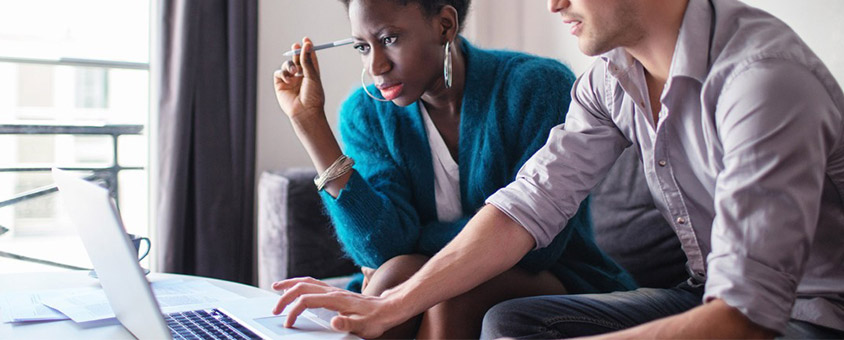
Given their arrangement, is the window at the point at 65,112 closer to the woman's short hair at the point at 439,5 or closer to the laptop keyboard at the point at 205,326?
the woman's short hair at the point at 439,5

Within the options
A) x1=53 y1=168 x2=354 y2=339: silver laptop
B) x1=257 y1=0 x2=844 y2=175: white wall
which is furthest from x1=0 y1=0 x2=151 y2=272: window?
x1=53 y1=168 x2=354 y2=339: silver laptop

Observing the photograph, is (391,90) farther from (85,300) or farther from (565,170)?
(85,300)

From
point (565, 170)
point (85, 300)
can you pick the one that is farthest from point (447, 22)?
point (85, 300)

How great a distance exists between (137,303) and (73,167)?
2136mm

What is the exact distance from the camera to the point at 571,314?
43.2 inches

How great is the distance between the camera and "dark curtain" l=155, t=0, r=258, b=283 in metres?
2.51

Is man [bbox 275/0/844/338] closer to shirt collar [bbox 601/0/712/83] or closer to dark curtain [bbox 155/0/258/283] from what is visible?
shirt collar [bbox 601/0/712/83]

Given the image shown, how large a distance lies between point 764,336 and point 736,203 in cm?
14

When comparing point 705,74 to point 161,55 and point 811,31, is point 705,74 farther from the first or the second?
point 161,55

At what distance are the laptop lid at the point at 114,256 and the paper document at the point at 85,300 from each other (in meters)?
0.07

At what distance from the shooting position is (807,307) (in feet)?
3.15

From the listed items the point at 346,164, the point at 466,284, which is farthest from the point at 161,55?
the point at 466,284

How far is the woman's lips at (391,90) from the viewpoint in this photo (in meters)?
1.45

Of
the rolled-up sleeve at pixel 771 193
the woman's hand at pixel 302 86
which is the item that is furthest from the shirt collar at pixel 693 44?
the woman's hand at pixel 302 86
